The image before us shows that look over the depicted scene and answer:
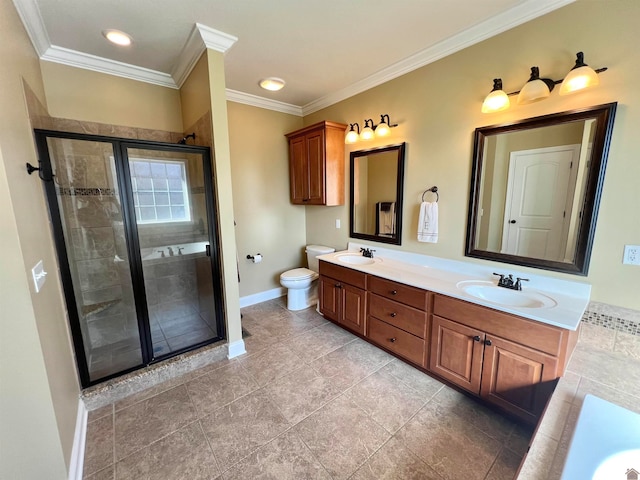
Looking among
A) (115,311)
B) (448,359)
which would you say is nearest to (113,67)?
(115,311)

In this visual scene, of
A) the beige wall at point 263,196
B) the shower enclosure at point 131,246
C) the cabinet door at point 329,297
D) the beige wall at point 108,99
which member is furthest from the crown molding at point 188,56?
the cabinet door at point 329,297

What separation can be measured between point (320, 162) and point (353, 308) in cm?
167

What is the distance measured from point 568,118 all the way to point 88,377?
367cm

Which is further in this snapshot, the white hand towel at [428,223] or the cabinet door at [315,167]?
the cabinet door at [315,167]

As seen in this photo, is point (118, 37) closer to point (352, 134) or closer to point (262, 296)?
point (352, 134)

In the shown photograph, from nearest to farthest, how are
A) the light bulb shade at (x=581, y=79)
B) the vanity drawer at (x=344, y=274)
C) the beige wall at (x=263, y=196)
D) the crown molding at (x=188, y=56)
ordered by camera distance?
1. the light bulb shade at (x=581, y=79)
2. the crown molding at (x=188, y=56)
3. the vanity drawer at (x=344, y=274)
4. the beige wall at (x=263, y=196)

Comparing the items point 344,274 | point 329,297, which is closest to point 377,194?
point 344,274

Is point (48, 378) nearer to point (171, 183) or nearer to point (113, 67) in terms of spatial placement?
point (171, 183)

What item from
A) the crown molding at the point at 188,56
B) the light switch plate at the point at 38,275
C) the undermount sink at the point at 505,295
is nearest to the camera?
the light switch plate at the point at 38,275

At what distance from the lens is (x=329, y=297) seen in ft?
9.56

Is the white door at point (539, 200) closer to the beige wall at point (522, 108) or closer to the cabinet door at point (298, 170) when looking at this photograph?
the beige wall at point (522, 108)

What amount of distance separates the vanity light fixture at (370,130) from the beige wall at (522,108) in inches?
3.1

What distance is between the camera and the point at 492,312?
165 cm

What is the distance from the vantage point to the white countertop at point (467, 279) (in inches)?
59.0
